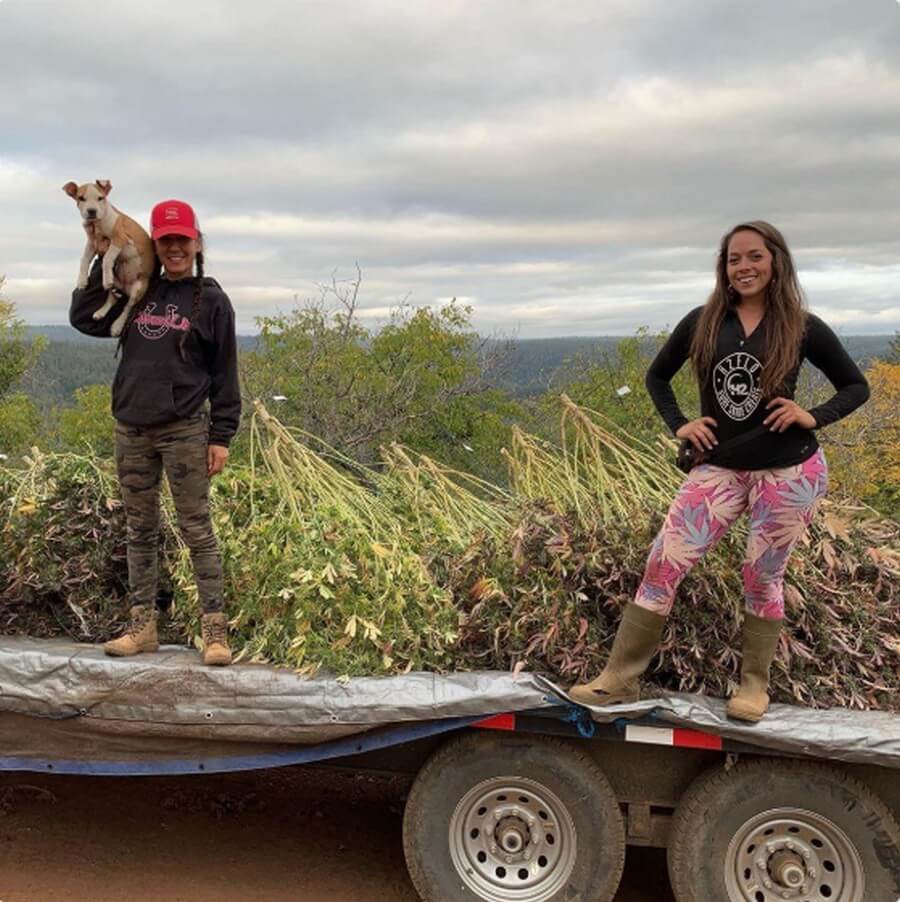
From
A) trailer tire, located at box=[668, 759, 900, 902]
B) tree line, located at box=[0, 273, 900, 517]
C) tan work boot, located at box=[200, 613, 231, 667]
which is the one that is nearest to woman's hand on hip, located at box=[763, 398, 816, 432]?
trailer tire, located at box=[668, 759, 900, 902]

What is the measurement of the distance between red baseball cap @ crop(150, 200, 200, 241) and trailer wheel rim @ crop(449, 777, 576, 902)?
2518mm

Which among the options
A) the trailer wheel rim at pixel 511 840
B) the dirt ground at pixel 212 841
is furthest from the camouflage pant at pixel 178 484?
the trailer wheel rim at pixel 511 840

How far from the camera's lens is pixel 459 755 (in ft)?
11.4

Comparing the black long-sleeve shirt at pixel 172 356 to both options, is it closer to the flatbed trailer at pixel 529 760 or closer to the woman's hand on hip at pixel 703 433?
the flatbed trailer at pixel 529 760

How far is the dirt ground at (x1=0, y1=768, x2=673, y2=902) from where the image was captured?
3.81 metres

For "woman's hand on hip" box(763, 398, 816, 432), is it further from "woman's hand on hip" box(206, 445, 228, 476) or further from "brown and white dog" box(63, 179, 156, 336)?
"brown and white dog" box(63, 179, 156, 336)

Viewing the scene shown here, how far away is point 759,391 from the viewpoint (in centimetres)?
321

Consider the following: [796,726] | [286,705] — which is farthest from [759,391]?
[286,705]

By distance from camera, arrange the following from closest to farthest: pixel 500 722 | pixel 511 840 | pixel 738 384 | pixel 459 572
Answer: pixel 738 384, pixel 500 722, pixel 511 840, pixel 459 572

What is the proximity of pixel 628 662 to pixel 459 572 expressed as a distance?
94cm

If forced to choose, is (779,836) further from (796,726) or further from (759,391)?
(759,391)

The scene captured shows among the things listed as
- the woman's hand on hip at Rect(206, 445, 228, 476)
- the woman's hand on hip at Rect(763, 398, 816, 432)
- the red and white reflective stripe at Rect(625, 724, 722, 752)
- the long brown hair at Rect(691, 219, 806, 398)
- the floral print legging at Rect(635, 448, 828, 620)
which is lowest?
the red and white reflective stripe at Rect(625, 724, 722, 752)

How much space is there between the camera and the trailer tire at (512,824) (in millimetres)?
3391

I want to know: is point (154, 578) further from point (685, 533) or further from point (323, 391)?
point (323, 391)
